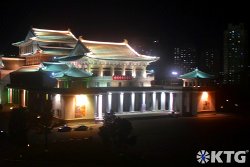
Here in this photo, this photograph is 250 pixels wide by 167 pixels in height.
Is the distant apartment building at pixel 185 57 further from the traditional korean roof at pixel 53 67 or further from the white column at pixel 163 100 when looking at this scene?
the traditional korean roof at pixel 53 67

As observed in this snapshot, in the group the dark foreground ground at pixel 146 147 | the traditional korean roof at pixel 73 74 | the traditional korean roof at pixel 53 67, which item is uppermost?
the traditional korean roof at pixel 53 67

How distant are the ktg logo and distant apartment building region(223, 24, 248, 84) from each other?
11231 cm

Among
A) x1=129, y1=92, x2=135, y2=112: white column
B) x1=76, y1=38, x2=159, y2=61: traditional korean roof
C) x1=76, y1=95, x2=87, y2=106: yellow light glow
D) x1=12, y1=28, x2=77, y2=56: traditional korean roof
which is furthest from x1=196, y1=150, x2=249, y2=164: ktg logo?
x1=12, y1=28, x2=77, y2=56: traditional korean roof

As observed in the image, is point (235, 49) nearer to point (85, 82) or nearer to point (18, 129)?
point (85, 82)

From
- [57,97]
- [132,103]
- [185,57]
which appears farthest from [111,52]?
[185,57]

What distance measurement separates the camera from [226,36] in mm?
144250

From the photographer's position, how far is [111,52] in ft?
192

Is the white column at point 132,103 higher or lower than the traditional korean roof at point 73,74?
lower

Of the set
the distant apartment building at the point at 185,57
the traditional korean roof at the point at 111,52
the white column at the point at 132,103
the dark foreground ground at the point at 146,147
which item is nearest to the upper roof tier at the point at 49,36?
the traditional korean roof at the point at 111,52

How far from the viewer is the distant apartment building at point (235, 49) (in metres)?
137

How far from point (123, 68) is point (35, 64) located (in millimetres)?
14704

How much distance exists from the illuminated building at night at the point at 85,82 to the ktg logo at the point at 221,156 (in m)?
19.5

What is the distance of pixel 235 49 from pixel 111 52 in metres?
95.1

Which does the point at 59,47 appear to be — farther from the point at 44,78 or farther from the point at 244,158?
the point at 244,158
